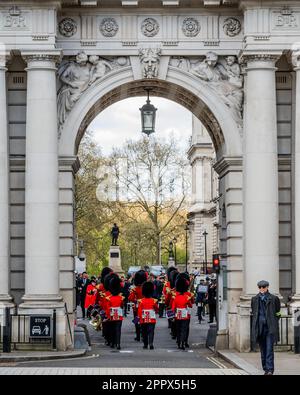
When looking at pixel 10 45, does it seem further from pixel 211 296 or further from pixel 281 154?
pixel 211 296

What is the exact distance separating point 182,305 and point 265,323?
31.3ft

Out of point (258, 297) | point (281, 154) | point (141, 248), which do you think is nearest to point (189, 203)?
point (141, 248)

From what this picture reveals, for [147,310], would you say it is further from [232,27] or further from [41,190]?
[232,27]

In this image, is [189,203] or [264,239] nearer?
[264,239]

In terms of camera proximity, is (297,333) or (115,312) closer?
(297,333)

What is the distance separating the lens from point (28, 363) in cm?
2508

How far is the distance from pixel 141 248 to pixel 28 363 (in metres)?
73.9

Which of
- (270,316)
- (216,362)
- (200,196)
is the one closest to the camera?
(270,316)

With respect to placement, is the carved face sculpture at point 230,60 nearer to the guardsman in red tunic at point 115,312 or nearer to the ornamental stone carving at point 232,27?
the ornamental stone carving at point 232,27

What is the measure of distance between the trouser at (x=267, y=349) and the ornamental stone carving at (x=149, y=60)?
918 centimetres

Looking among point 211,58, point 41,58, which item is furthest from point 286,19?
point 41,58

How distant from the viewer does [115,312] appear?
3044cm

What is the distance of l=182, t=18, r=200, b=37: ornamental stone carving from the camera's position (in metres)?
29.1

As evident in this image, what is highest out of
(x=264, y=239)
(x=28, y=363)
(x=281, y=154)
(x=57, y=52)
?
(x=57, y=52)
